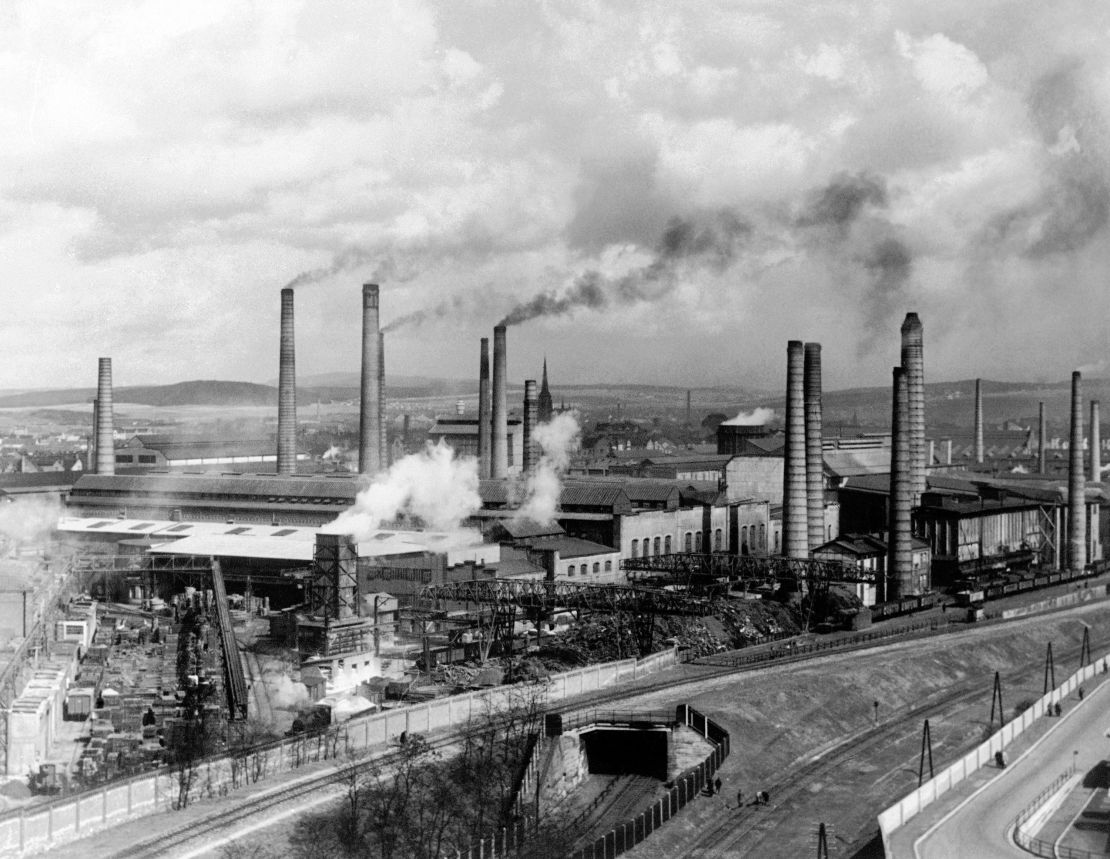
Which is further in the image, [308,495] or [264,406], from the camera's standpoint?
[264,406]

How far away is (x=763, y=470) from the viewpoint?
7950 centimetres

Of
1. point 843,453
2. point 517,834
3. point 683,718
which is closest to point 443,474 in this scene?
point 683,718

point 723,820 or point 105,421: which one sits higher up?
point 105,421

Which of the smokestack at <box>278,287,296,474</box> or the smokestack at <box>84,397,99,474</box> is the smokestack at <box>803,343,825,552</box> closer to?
the smokestack at <box>278,287,296,474</box>

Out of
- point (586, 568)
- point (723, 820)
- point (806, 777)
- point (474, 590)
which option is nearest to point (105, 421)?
point (586, 568)

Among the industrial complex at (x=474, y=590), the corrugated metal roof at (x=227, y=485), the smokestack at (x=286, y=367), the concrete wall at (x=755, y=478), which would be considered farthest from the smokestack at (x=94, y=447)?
the concrete wall at (x=755, y=478)

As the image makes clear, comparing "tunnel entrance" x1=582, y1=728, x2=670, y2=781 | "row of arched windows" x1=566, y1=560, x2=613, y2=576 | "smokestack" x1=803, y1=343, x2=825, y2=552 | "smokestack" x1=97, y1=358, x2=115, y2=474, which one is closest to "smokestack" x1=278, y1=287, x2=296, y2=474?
"smokestack" x1=97, y1=358, x2=115, y2=474

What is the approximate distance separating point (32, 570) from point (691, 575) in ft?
91.1

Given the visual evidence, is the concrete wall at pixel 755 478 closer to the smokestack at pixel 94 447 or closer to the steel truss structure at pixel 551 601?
the steel truss structure at pixel 551 601

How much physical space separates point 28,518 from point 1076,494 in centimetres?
5536

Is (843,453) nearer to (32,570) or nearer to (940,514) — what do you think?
(940,514)

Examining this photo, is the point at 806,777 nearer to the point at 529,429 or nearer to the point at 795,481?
the point at 795,481

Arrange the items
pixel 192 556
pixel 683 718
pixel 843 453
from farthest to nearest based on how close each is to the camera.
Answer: pixel 843 453, pixel 192 556, pixel 683 718

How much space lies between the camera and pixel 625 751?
1373 inches
